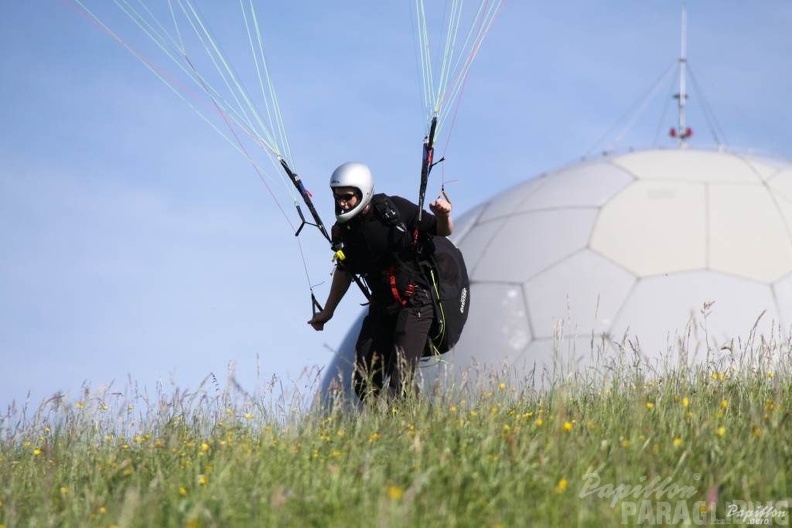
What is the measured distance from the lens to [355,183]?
6777mm

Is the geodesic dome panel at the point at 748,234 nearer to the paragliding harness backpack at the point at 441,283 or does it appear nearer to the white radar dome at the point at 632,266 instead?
the white radar dome at the point at 632,266

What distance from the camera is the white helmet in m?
6.78

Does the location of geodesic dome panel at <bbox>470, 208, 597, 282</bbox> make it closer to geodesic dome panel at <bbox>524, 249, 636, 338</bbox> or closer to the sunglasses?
geodesic dome panel at <bbox>524, 249, 636, 338</bbox>

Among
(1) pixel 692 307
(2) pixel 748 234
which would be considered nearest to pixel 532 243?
(1) pixel 692 307

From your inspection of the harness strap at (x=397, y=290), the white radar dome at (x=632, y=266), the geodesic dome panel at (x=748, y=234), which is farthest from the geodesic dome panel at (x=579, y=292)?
the harness strap at (x=397, y=290)

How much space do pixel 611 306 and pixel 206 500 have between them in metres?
6.50

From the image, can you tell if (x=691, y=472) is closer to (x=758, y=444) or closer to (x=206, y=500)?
(x=758, y=444)

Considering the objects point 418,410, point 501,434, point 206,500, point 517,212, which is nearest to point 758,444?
point 501,434

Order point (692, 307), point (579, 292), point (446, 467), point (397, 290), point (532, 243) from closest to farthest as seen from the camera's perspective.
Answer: point (446, 467) < point (397, 290) < point (692, 307) < point (579, 292) < point (532, 243)

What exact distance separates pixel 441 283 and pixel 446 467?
2.83 metres


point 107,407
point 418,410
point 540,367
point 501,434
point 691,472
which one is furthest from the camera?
point 540,367

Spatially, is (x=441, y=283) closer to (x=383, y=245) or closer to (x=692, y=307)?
(x=383, y=245)

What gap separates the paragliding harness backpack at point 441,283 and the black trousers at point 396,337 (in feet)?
0.22

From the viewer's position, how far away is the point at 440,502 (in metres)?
3.87
